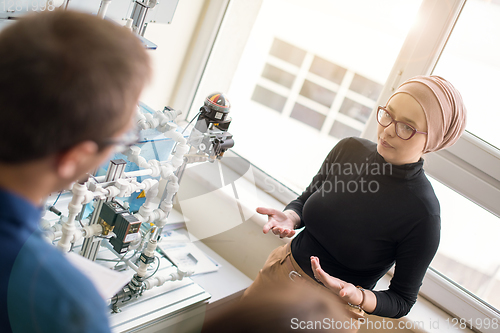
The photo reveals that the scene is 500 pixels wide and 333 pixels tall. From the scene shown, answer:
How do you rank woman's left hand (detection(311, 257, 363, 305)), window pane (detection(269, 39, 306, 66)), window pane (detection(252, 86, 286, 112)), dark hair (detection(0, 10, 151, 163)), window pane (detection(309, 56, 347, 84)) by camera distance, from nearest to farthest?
dark hair (detection(0, 10, 151, 163)) < woman's left hand (detection(311, 257, 363, 305)) < window pane (detection(309, 56, 347, 84)) < window pane (detection(269, 39, 306, 66)) < window pane (detection(252, 86, 286, 112))

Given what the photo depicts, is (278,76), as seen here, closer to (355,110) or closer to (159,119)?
(355,110)

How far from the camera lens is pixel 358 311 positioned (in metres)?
1.17

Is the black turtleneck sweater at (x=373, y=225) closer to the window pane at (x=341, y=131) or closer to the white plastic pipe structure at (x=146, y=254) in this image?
the white plastic pipe structure at (x=146, y=254)

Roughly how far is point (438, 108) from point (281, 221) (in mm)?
579

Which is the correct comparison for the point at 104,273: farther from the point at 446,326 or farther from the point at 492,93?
the point at 492,93

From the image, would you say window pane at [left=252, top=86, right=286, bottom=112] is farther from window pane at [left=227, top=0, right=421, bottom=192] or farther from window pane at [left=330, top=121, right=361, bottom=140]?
window pane at [left=330, top=121, right=361, bottom=140]

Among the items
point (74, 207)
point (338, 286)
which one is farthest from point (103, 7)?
point (338, 286)

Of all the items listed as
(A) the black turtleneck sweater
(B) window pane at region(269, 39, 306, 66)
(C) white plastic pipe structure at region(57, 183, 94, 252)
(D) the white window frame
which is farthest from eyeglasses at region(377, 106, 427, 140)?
(B) window pane at region(269, 39, 306, 66)

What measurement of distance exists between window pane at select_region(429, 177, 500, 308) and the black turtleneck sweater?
694mm

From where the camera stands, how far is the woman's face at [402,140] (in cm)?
106

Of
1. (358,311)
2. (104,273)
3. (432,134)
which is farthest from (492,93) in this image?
(104,273)

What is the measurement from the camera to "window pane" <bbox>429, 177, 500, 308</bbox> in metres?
1.69

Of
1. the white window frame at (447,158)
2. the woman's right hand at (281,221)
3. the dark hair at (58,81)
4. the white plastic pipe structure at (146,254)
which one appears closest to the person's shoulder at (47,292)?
the dark hair at (58,81)

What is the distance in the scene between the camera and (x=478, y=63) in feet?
5.40
